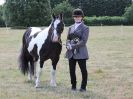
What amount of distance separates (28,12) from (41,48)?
49019 millimetres

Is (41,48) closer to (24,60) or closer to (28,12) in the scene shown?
(24,60)

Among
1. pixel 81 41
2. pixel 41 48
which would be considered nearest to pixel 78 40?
pixel 81 41

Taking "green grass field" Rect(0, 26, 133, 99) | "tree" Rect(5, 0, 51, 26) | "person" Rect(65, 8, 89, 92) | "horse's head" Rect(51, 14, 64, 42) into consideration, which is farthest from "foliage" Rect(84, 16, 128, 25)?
"person" Rect(65, 8, 89, 92)

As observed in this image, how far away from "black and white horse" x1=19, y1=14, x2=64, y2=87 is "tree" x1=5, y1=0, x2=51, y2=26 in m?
46.9

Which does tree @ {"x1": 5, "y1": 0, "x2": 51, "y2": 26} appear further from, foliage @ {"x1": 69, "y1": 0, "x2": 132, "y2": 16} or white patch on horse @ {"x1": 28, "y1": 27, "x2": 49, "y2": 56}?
white patch on horse @ {"x1": 28, "y1": 27, "x2": 49, "y2": 56}

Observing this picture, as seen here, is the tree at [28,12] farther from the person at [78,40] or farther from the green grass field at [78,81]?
the person at [78,40]

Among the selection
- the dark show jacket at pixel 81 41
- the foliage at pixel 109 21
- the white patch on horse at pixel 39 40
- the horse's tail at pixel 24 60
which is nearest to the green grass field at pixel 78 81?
the horse's tail at pixel 24 60

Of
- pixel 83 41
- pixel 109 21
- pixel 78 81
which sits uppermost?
pixel 83 41

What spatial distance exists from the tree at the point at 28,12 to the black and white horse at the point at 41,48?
46921 mm

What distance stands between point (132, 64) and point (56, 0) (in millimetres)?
85142

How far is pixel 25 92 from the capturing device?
9953mm

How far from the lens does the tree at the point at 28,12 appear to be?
58875 mm

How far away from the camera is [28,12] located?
59.1 metres

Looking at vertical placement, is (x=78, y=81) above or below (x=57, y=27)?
below
